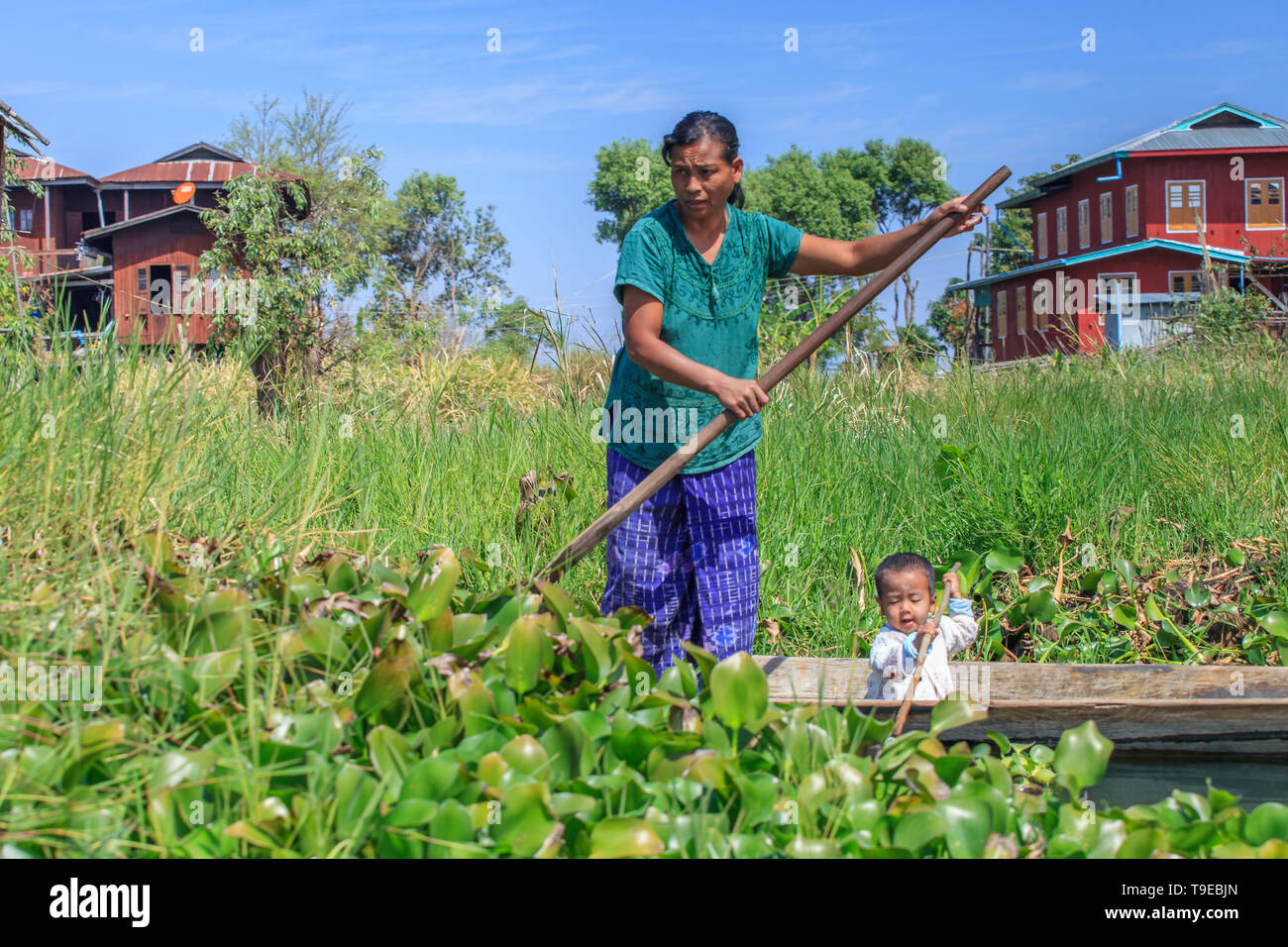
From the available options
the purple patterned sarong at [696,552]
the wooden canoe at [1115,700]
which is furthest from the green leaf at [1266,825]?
the purple patterned sarong at [696,552]

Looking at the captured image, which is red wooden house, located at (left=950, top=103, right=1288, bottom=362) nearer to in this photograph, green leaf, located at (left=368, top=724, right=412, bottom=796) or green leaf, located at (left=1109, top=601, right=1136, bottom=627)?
green leaf, located at (left=1109, top=601, right=1136, bottom=627)

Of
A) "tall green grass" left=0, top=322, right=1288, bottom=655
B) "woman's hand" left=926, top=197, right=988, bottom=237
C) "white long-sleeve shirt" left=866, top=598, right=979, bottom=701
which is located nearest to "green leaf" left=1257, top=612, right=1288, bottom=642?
"tall green grass" left=0, top=322, right=1288, bottom=655

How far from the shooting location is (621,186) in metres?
47.6

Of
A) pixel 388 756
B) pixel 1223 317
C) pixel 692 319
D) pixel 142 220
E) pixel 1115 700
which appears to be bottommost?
pixel 1115 700

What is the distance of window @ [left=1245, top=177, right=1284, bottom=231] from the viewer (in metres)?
28.3

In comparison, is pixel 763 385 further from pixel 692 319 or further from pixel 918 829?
pixel 918 829

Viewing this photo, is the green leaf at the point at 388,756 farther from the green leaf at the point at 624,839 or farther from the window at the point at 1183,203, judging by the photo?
the window at the point at 1183,203

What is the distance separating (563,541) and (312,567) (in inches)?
75.9

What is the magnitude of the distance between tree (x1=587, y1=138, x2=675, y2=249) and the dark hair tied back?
43.7 m

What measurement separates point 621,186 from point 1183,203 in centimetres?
2594

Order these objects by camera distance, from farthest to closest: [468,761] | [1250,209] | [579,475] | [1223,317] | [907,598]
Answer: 1. [1250,209]
2. [1223,317]
3. [579,475]
4. [907,598]
5. [468,761]

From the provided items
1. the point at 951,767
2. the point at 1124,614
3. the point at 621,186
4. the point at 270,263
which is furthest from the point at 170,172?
the point at 951,767

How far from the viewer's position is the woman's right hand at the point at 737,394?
290cm
